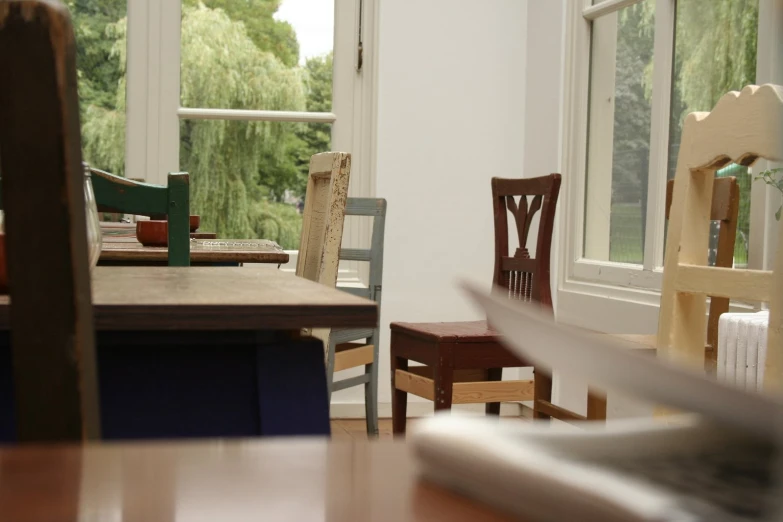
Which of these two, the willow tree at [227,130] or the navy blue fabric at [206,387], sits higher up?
the willow tree at [227,130]

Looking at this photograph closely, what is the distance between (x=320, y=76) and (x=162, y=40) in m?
0.73

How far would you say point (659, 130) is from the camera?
11.4 feet

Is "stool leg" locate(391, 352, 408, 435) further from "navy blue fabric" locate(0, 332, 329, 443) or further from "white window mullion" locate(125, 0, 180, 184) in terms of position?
"navy blue fabric" locate(0, 332, 329, 443)

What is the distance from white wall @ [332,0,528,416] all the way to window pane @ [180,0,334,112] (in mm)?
333

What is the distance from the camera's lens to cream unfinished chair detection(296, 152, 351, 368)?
6.41 ft

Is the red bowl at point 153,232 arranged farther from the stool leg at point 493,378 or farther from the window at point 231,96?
the window at point 231,96

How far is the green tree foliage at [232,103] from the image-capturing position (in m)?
4.35

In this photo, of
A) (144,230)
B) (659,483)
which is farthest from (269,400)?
(144,230)

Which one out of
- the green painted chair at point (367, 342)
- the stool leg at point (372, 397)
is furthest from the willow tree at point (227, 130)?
the stool leg at point (372, 397)

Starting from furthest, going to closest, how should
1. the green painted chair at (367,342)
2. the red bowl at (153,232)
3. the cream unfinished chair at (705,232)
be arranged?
the green painted chair at (367,342) → the red bowl at (153,232) → the cream unfinished chair at (705,232)

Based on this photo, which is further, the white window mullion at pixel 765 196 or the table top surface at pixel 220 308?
the white window mullion at pixel 765 196

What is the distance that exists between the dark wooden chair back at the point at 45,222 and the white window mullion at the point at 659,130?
121 inches

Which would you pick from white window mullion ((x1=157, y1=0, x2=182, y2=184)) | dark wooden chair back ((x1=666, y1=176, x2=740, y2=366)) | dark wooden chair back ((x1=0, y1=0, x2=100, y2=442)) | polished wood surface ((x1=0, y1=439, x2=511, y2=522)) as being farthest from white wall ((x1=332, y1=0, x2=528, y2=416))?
polished wood surface ((x1=0, y1=439, x2=511, y2=522))

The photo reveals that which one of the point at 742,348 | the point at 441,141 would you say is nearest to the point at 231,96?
the point at 441,141
